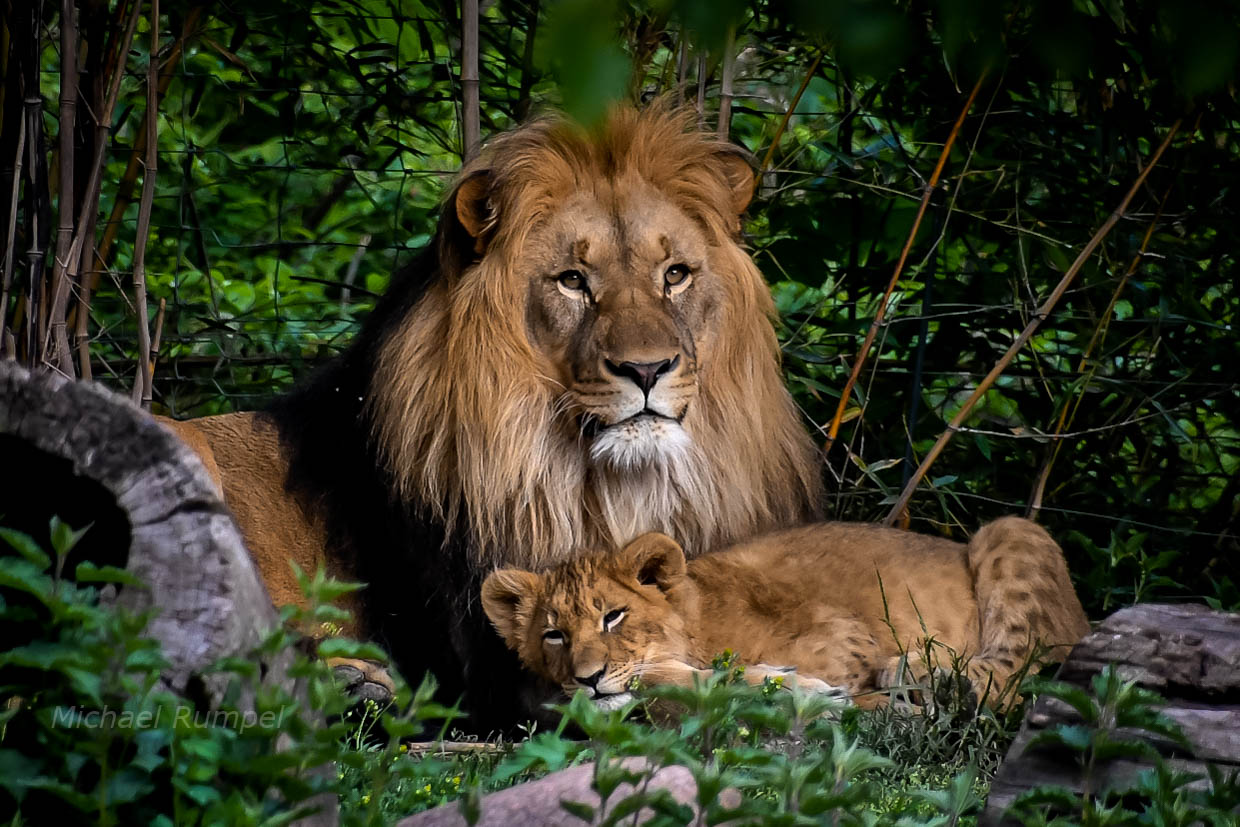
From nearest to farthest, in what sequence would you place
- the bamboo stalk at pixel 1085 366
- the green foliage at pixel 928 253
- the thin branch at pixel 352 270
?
the bamboo stalk at pixel 1085 366
the green foliage at pixel 928 253
the thin branch at pixel 352 270

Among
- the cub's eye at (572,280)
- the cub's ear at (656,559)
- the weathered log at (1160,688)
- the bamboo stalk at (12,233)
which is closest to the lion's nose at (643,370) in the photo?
the cub's eye at (572,280)

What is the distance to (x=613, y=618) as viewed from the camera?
3592 millimetres

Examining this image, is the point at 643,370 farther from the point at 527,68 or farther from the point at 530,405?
the point at 527,68

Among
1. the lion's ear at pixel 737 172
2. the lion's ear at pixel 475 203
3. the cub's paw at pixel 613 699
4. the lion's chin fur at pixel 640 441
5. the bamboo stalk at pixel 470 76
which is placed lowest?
the cub's paw at pixel 613 699

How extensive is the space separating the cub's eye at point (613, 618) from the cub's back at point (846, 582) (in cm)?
24

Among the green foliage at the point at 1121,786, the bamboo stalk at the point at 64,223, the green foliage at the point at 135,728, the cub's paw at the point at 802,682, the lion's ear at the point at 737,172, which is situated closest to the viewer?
A: the green foliage at the point at 135,728

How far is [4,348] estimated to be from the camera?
13.0ft

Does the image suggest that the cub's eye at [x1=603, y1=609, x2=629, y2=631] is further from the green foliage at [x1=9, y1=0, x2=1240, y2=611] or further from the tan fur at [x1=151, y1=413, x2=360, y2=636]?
the green foliage at [x1=9, y1=0, x2=1240, y2=611]

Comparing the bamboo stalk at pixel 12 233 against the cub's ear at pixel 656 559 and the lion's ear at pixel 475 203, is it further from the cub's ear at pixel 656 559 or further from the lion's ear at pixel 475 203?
the cub's ear at pixel 656 559

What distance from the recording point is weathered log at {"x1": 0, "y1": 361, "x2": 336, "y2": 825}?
210 cm

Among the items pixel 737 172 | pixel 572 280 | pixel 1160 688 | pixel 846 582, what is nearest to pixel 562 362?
pixel 572 280

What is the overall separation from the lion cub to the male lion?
0.20m

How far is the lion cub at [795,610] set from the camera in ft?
11.7

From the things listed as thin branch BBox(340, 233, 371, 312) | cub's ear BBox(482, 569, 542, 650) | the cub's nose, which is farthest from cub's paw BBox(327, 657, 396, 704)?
thin branch BBox(340, 233, 371, 312)
